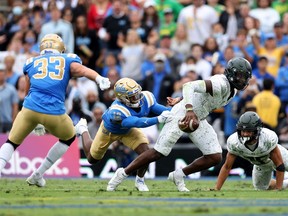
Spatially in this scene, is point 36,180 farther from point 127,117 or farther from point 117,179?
point 127,117

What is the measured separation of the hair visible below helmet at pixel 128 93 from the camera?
11.9 metres

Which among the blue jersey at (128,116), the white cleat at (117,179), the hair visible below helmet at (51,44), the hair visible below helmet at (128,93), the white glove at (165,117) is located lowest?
the white cleat at (117,179)

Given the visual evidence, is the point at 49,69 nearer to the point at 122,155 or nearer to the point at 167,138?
the point at 167,138

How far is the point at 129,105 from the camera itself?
12039 mm

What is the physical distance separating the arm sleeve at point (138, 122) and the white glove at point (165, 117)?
0.05 meters

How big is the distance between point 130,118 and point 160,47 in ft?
27.1

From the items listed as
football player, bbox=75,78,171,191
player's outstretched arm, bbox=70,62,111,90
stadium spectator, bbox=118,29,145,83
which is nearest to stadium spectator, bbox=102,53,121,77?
stadium spectator, bbox=118,29,145,83

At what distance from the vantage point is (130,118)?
460 inches

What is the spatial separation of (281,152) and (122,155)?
19.4 feet

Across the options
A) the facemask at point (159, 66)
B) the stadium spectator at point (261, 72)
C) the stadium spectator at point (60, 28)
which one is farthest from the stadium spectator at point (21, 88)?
the stadium spectator at point (261, 72)

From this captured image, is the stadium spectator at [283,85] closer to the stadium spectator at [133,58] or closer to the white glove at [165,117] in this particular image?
Answer: the stadium spectator at [133,58]

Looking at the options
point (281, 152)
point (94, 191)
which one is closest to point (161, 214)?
point (94, 191)

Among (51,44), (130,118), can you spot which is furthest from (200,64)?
(130,118)

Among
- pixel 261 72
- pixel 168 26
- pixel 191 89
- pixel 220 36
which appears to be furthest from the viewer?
pixel 168 26
